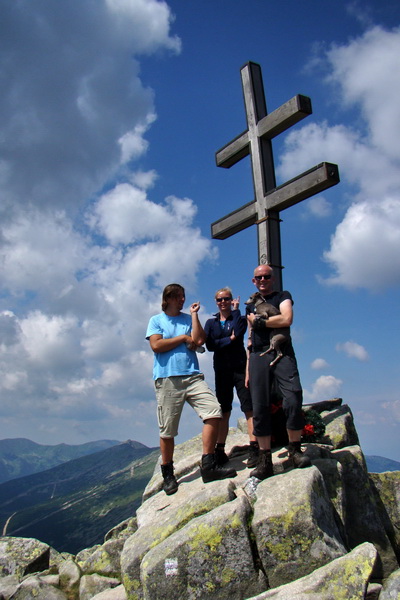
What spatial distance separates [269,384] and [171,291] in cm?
247

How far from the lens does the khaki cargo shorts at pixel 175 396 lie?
777 cm

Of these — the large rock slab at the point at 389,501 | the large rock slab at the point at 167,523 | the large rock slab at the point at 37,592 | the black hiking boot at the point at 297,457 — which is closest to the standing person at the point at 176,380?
the large rock slab at the point at 167,523

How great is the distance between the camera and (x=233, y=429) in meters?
12.9

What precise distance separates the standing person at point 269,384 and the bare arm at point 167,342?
1163 mm

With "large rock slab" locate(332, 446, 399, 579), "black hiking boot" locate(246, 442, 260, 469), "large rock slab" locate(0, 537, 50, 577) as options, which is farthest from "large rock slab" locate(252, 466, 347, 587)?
"large rock slab" locate(0, 537, 50, 577)

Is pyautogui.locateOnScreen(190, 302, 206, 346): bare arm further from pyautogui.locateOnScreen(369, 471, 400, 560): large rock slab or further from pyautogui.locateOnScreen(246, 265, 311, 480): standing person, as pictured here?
pyautogui.locateOnScreen(369, 471, 400, 560): large rock slab

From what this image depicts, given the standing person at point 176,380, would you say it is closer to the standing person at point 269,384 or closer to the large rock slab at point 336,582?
the standing person at point 269,384

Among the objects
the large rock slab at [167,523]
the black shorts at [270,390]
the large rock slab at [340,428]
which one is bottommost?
the large rock slab at [167,523]

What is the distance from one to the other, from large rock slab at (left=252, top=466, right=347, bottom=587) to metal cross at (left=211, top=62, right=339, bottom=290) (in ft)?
15.5

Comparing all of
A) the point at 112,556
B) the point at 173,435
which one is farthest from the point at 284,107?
the point at 112,556

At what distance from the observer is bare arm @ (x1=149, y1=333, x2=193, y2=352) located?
7.84 m

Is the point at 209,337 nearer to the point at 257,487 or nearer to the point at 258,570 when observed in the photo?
the point at 257,487

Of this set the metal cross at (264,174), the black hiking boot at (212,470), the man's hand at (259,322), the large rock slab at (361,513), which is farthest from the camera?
the metal cross at (264,174)

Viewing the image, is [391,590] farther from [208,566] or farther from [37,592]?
[37,592]
